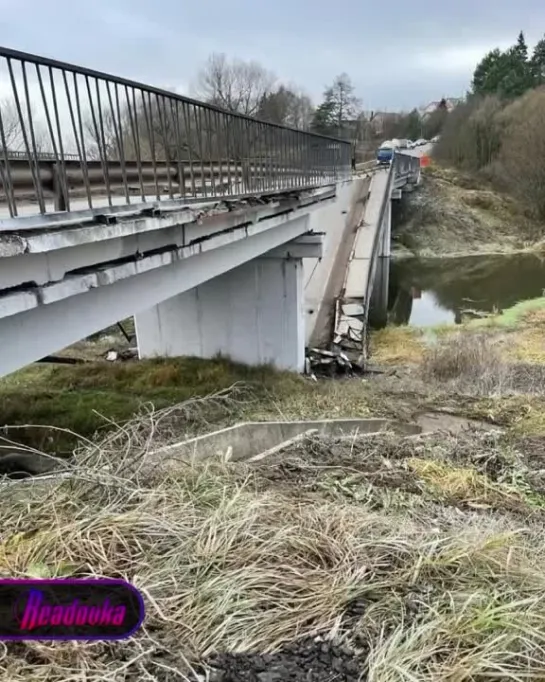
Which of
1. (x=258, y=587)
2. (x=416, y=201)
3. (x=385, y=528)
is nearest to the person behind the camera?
(x=258, y=587)

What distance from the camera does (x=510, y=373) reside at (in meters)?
11.9

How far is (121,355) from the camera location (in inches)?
561

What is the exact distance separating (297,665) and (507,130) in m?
54.9

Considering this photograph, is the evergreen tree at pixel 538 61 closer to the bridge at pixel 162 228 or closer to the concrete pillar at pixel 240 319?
the bridge at pixel 162 228

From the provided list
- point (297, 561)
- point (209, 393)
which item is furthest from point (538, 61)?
point (297, 561)

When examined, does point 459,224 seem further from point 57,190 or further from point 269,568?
point 269,568

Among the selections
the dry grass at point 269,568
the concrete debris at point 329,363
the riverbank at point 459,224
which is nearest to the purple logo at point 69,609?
the dry grass at point 269,568

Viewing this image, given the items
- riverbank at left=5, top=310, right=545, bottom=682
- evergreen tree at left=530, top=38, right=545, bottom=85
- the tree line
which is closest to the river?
the tree line

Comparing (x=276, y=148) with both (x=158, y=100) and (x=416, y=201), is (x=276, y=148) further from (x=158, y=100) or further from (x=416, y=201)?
(x=416, y=201)

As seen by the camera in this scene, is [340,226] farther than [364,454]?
Yes

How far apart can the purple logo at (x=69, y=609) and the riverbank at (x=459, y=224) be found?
3619 cm

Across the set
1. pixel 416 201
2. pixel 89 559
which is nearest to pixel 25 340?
pixel 89 559

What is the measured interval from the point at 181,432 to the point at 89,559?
4307 mm

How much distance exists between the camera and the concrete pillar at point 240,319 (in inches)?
495
